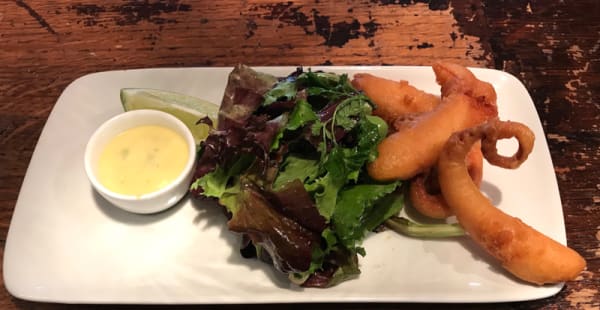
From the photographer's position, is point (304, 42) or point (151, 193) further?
point (304, 42)

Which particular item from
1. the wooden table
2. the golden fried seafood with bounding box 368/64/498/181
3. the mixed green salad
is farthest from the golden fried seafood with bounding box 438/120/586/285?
the wooden table

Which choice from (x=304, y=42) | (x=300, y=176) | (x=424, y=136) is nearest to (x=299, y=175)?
(x=300, y=176)

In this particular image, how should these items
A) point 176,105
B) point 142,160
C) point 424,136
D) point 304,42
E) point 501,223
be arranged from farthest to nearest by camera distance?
point 304,42, point 176,105, point 142,160, point 424,136, point 501,223

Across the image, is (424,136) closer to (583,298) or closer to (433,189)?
(433,189)

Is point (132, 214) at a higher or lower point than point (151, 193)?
lower

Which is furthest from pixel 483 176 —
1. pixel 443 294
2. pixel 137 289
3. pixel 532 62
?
pixel 137 289

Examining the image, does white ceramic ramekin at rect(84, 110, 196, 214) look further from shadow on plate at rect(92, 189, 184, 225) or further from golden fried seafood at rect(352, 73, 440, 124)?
golden fried seafood at rect(352, 73, 440, 124)

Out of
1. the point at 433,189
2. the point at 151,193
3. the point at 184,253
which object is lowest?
the point at 184,253
